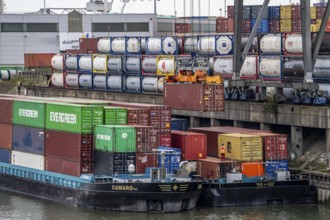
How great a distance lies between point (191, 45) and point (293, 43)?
14173 millimetres

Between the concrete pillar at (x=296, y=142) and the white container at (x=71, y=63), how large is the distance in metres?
33.0

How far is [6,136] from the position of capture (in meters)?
76.4

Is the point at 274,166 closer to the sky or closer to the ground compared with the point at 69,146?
closer to the ground

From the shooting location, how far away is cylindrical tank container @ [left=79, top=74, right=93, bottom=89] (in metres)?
99.9

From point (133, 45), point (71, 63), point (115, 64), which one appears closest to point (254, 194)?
point (133, 45)

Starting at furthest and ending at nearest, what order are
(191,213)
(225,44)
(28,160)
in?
(225,44) < (28,160) < (191,213)

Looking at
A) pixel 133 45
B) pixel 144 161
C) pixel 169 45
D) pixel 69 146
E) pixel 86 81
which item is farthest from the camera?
pixel 86 81

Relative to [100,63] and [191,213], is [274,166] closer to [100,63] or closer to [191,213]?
[191,213]

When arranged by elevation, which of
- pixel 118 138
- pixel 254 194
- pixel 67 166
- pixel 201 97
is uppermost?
pixel 201 97

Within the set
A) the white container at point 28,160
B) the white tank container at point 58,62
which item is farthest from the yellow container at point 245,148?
the white tank container at point 58,62

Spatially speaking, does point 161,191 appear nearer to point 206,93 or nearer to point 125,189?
point 125,189

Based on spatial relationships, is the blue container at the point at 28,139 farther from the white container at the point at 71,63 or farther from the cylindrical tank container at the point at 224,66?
the white container at the point at 71,63

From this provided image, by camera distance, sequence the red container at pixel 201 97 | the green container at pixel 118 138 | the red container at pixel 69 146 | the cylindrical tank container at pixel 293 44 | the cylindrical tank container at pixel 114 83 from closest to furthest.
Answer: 1. the green container at pixel 118 138
2. the red container at pixel 69 146
3. the red container at pixel 201 97
4. the cylindrical tank container at pixel 293 44
5. the cylindrical tank container at pixel 114 83

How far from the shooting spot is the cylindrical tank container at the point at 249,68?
7981cm
